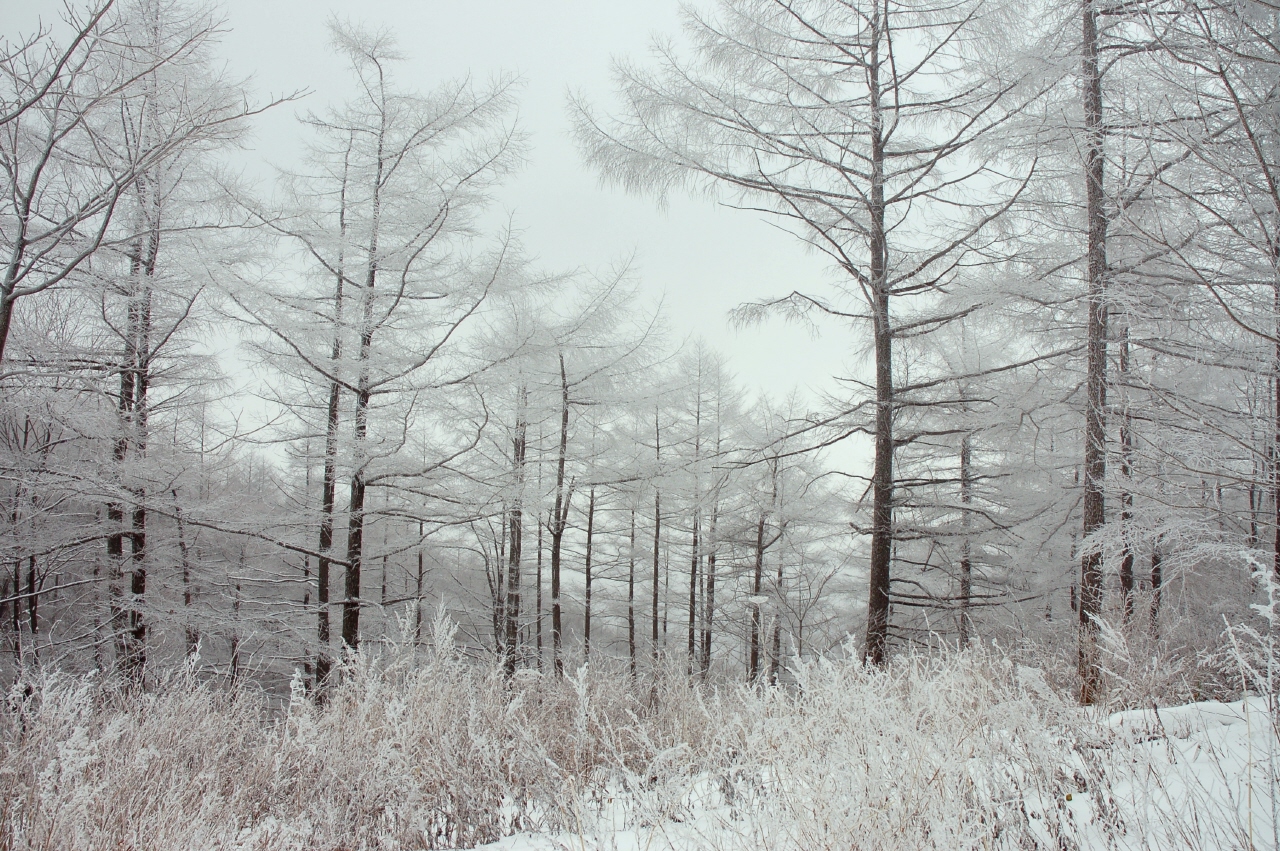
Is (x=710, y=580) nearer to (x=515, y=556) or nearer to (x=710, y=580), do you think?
(x=710, y=580)

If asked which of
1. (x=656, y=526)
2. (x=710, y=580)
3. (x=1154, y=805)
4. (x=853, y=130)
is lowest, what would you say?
(x=710, y=580)

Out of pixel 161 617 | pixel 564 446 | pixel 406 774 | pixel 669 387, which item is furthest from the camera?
pixel 669 387

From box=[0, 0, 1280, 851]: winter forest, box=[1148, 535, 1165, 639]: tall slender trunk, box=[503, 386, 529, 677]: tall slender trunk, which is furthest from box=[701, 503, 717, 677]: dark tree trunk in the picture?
box=[1148, 535, 1165, 639]: tall slender trunk

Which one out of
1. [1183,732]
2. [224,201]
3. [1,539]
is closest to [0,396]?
[1,539]

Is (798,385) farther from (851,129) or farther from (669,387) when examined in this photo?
(851,129)

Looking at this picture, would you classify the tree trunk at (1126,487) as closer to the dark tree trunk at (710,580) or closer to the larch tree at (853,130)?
the larch tree at (853,130)

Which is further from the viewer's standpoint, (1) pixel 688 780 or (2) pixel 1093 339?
(2) pixel 1093 339

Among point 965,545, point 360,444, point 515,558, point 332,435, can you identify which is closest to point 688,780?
point 360,444

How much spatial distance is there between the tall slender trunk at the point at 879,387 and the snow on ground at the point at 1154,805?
341 centimetres

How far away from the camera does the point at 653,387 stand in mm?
11547

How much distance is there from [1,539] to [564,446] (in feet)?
24.3

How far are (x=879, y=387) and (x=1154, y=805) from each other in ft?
17.5

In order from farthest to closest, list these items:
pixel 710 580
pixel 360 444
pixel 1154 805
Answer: pixel 710 580, pixel 360 444, pixel 1154 805

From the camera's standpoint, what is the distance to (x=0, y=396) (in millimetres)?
6285
